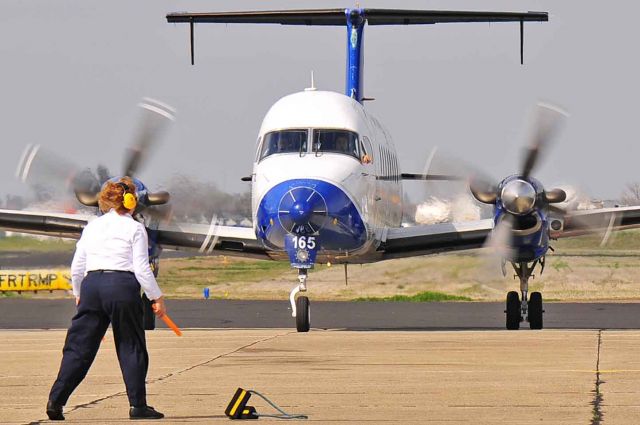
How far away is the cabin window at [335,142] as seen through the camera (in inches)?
877

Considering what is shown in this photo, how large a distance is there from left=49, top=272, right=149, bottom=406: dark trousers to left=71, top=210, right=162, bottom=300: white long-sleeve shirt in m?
0.08

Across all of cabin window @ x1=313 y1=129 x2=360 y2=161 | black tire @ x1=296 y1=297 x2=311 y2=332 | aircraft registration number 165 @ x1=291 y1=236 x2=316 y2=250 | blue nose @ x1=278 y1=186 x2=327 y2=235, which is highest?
cabin window @ x1=313 y1=129 x2=360 y2=161

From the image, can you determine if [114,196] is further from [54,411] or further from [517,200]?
[517,200]

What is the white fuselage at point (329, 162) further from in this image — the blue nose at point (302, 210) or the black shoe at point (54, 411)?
the black shoe at point (54, 411)

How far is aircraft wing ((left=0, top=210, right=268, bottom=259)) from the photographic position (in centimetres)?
2514

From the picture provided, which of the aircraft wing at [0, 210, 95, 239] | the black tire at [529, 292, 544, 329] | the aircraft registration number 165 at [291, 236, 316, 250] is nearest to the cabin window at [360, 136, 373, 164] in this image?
the aircraft registration number 165 at [291, 236, 316, 250]

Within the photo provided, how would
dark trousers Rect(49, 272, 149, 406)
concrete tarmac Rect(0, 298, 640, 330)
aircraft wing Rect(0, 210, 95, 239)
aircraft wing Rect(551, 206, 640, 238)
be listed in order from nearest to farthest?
dark trousers Rect(49, 272, 149, 406) → aircraft wing Rect(551, 206, 640, 238) → aircraft wing Rect(0, 210, 95, 239) → concrete tarmac Rect(0, 298, 640, 330)

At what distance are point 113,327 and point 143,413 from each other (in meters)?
0.69

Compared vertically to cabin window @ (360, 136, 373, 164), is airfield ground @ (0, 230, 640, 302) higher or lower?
lower

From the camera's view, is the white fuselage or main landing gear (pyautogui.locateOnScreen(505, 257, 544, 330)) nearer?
the white fuselage

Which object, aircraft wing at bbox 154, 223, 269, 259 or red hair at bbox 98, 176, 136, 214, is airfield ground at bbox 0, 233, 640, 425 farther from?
aircraft wing at bbox 154, 223, 269, 259

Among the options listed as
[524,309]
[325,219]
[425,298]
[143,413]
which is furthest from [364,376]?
[425,298]

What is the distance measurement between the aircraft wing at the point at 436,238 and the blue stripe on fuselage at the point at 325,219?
309 centimetres

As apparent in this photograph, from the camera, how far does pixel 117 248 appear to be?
400 inches
